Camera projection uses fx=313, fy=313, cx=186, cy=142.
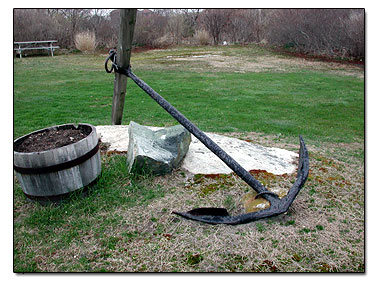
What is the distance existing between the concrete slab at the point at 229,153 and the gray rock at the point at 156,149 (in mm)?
208

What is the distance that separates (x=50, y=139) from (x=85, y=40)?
53.1ft

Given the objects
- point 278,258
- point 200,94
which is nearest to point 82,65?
point 200,94

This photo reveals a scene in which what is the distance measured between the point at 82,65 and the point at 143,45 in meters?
6.36

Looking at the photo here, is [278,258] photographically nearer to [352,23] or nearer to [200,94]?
[200,94]

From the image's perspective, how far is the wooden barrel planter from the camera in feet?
8.98

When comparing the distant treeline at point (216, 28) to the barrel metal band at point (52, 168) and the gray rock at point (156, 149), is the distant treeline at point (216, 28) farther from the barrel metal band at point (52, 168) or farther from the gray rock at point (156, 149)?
the barrel metal band at point (52, 168)

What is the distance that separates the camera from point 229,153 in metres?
4.05

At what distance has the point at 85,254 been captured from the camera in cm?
249

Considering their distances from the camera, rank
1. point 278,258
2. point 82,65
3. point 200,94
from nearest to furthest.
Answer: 1. point 278,258
2. point 200,94
3. point 82,65

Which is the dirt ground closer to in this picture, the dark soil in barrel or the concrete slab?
the concrete slab

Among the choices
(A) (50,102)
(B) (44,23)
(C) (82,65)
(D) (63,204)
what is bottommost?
(D) (63,204)

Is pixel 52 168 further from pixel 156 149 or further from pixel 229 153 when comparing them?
pixel 229 153

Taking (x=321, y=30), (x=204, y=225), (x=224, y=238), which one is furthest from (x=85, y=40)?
(x=224, y=238)

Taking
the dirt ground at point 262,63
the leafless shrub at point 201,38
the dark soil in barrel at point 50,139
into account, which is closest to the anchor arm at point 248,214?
the dark soil in barrel at point 50,139
